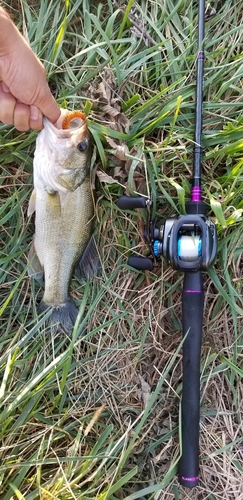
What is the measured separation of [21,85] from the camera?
2.13 meters

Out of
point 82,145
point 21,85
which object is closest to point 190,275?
point 82,145

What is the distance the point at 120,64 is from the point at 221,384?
1.84m

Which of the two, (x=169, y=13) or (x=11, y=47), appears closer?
(x=11, y=47)

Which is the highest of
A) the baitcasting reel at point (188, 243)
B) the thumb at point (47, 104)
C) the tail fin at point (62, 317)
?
the thumb at point (47, 104)

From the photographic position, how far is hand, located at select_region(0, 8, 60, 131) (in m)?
2.07

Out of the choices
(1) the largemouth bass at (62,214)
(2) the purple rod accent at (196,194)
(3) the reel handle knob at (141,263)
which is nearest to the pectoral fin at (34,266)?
(1) the largemouth bass at (62,214)

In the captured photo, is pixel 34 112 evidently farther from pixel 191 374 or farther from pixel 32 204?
pixel 191 374

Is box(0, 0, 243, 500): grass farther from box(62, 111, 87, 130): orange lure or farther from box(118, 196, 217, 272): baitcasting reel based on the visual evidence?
box(118, 196, 217, 272): baitcasting reel

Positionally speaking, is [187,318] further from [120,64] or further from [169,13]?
[169,13]

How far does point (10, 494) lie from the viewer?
225 centimetres

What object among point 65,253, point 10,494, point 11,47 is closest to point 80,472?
point 10,494

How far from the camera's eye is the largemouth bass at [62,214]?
7.61 feet

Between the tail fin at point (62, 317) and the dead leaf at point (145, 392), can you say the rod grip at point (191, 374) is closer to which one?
the dead leaf at point (145, 392)

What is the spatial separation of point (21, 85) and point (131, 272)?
1.12 meters
